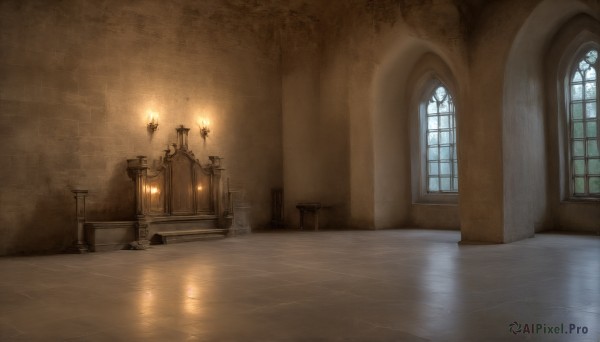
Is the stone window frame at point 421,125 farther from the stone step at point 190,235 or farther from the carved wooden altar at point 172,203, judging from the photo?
the stone step at point 190,235

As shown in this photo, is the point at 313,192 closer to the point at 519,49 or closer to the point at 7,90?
the point at 519,49

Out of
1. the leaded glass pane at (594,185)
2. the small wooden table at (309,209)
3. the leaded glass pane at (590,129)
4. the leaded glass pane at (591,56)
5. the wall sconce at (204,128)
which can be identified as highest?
the leaded glass pane at (591,56)

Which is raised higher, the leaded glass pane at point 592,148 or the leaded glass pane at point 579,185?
the leaded glass pane at point 592,148

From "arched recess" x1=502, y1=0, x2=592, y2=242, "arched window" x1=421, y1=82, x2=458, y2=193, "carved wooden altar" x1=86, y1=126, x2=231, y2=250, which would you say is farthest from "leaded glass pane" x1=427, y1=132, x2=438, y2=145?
"carved wooden altar" x1=86, y1=126, x2=231, y2=250

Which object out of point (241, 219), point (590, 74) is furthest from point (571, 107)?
point (241, 219)

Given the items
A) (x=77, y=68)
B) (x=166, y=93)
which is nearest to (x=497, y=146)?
(x=166, y=93)

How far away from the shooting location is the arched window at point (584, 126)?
1237 cm

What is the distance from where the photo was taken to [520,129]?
11328 mm

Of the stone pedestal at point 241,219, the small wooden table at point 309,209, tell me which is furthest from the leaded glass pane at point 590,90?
the stone pedestal at point 241,219

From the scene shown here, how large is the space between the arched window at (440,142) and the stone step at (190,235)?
→ 20.0 feet

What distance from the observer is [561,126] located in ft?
41.7

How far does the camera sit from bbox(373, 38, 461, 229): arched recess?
557 inches

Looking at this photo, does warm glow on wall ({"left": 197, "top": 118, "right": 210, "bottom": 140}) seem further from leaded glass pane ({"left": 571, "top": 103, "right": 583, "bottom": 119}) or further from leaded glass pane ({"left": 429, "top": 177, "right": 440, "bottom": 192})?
leaded glass pane ({"left": 571, "top": 103, "right": 583, "bottom": 119})

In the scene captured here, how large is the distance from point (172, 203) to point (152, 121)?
2030 millimetres
